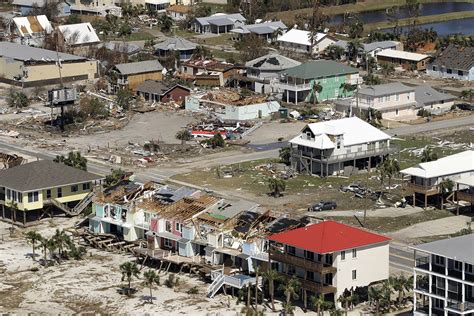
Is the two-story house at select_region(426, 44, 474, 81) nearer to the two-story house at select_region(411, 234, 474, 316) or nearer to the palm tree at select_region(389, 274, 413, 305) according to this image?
the palm tree at select_region(389, 274, 413, 305)

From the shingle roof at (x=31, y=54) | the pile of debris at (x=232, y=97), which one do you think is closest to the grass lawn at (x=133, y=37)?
the shingle roof at (x=31, y=54)

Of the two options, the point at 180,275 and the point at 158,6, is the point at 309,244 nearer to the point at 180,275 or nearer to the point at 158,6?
the point at 180,275

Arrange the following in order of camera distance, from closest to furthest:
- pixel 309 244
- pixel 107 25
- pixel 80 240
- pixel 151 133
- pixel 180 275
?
1. pixel 309 244
2. pixel 180 275
3. pixel 80 240
4. pixel 151 133
5. pixel 107 25

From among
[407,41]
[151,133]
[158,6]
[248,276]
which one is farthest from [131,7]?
[248,276]

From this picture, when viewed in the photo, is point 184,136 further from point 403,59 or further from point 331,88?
point 403,59

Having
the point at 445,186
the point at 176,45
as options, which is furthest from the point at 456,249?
the point at 176,45
